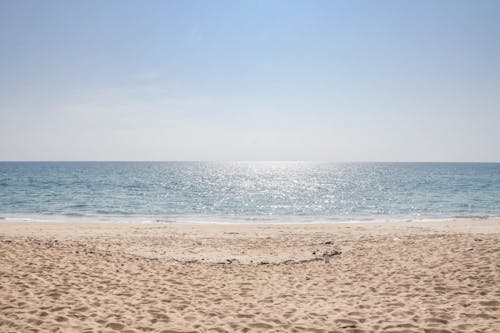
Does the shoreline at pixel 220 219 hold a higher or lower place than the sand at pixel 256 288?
lower

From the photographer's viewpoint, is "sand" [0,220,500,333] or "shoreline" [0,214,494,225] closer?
"sand" [0,220,500,333]

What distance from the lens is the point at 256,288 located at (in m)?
9.73

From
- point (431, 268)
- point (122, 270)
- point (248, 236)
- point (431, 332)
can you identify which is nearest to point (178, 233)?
point (248, 236)

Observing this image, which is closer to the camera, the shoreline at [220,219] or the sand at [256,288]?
the sand at [256,288]

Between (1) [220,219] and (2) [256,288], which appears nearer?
(2) [256,288]

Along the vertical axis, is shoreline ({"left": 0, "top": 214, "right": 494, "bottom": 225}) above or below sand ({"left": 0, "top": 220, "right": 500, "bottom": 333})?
below

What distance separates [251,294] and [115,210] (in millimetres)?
30768

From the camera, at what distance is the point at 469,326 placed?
263 inches

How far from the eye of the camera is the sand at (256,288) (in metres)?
6.96

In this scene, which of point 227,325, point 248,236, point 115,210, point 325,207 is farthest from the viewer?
point 325,207

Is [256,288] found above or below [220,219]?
above

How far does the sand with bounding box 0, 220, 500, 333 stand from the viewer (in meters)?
6.96

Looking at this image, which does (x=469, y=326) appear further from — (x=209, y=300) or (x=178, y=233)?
(x=178, y=233)

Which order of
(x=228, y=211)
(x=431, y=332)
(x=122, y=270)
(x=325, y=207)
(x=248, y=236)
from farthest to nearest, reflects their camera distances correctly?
(x=325, y=207)
(x=228, y=211)
(x=248, y=236)
(x=122, y=270)
(x=431, y=332)
